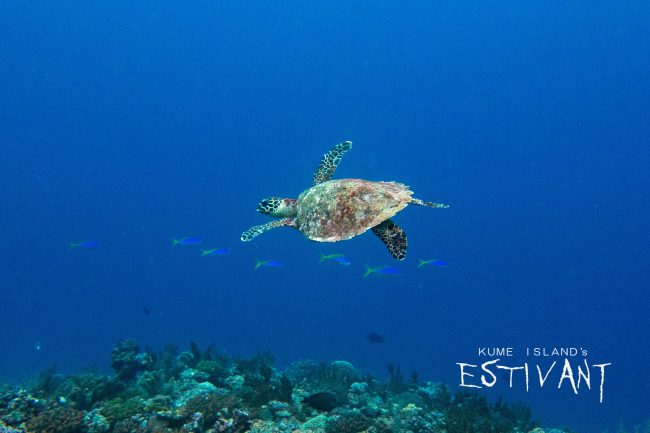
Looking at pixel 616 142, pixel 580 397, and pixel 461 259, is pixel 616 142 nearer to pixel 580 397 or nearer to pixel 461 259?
pixel 461 259

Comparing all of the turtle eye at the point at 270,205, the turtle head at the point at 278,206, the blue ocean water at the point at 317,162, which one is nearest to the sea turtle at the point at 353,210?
the turtle head at the point at 278,206

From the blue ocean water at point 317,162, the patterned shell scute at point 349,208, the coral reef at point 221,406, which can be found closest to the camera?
the coral reef at point 221,406

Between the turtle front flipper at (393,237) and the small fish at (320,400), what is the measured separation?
9.50 feet

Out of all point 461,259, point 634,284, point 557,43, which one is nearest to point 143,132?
point 461,259

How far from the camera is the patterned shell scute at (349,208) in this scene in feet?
20.5

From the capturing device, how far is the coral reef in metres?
5.86

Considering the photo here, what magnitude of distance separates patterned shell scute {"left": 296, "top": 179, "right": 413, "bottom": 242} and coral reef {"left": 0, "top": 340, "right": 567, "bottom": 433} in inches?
121

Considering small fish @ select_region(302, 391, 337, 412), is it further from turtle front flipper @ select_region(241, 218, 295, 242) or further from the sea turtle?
turtle front flipper @ select_region(241, 218, 295, 242)

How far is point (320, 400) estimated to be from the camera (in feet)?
24.3

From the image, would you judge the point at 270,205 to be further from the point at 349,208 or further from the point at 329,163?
the point at 349,208

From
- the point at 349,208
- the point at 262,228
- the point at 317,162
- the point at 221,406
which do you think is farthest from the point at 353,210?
the point at 317,162

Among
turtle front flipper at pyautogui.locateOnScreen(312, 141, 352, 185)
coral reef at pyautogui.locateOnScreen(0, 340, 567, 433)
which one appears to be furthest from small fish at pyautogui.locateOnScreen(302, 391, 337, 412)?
turtle front flipper at pyautogui.locateOnScreen(312, 141, 352, 185)

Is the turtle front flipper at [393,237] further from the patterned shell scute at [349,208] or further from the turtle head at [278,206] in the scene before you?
the turtle head at [278,206]

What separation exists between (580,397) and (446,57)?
8813 cm
